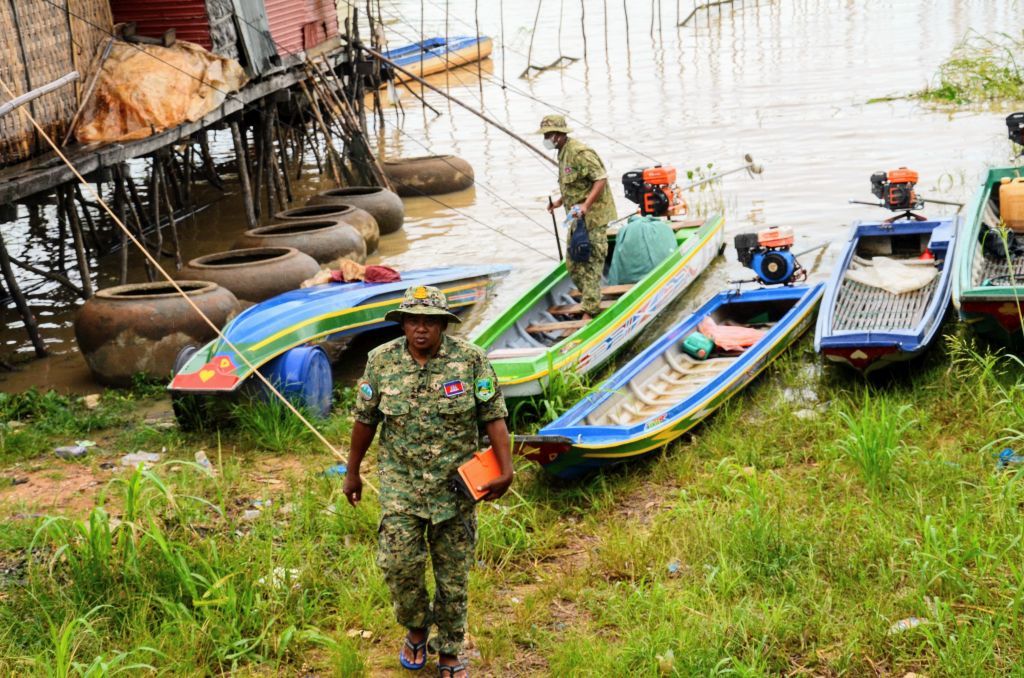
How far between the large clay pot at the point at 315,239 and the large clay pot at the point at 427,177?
5.42 m

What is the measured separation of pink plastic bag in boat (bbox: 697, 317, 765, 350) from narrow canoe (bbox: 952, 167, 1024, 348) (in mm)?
1680

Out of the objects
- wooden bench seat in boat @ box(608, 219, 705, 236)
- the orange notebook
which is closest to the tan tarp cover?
wooden bench seat in boat @ box(608, 219, 705, 236)

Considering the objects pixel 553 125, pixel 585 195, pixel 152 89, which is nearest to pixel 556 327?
pixel 585 195

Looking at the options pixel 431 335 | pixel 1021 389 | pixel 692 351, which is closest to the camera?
pixel 431 335

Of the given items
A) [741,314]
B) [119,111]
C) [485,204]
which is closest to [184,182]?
[485,204]

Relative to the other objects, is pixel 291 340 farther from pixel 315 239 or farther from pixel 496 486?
pixel 496 486

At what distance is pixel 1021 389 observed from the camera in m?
7.39

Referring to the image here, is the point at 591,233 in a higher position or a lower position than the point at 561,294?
higher

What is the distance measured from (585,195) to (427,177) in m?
9.54

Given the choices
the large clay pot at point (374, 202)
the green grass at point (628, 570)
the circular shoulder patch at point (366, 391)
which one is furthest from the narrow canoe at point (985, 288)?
the large clay pot at point (374, 202)

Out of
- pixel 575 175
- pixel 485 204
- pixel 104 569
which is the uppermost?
pixel 575 175

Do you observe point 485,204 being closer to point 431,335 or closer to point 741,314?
point 741,314

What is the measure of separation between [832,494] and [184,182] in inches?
579

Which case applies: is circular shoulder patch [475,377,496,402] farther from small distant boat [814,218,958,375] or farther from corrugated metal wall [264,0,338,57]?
corrugated metal wall [264,0,338,57]
